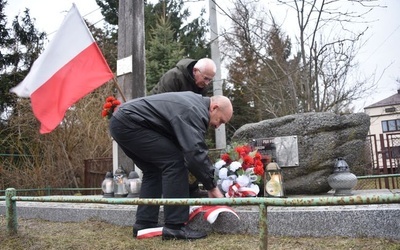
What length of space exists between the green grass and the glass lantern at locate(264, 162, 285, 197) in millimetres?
621

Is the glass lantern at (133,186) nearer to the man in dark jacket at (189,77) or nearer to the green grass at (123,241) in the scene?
the green grass at (123,241)

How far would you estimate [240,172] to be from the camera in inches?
134

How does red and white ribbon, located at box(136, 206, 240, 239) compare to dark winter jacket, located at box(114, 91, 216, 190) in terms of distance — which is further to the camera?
red and white ribbon, located at box(136, 206, 240, 239)

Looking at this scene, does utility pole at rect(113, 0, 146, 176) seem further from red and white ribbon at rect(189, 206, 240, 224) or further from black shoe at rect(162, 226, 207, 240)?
black shoe at rect(162, 226, 207, 240)

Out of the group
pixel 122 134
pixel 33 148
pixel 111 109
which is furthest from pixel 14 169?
pixel 122 134

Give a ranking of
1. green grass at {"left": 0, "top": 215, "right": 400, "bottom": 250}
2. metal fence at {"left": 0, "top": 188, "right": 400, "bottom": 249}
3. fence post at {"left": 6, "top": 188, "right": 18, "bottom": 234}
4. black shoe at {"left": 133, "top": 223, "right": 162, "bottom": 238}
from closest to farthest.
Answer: metal fence at {"left": 0, "top": 188, "right": 400, "bottom": 249}
green grass at {"left": 0, "top": 215, "right": 400, "bottom": 250}
black shoe at {"left": 133, "top": 223, "right": 162, "bottom": 238}
fence post at {"left": 6, "top": 188, "right": 18, "bottom": 234}

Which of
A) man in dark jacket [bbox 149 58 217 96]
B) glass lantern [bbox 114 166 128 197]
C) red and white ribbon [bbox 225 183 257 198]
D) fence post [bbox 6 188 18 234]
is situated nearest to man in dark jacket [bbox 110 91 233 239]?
red and white ribbon [bbox 225 183 257 198]

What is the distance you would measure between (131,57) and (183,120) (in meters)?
2.75

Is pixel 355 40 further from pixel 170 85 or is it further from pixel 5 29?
pixel 5 29

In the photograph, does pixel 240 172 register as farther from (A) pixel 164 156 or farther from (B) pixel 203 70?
(B) pixel 203 70

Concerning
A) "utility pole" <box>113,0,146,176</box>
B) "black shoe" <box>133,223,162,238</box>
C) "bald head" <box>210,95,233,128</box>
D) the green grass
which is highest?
"utility pole" <box>113,0,146,176</box>

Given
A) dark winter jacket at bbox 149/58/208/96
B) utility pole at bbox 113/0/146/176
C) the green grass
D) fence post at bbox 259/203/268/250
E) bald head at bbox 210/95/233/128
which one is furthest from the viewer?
utility pole at bbox 113/0/146/176

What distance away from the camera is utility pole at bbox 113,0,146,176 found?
5.12 meters

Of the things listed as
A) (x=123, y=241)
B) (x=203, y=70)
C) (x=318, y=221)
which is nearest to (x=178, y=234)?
(x=123, y=241)
